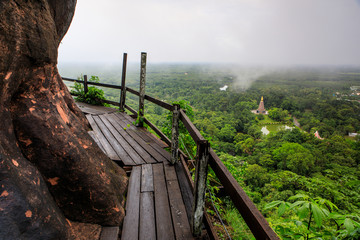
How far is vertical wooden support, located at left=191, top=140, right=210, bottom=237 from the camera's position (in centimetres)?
181

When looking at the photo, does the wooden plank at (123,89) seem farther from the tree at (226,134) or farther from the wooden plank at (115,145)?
the tree at (226,134)

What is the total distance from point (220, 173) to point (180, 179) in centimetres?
Answer: 178

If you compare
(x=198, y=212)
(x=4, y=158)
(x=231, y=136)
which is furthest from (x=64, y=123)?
(x=231, y=136)

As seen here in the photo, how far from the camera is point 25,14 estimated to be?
168cm

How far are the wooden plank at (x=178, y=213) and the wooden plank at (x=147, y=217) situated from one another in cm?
26

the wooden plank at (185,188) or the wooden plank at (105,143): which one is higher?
the wooden plank at (105,143)

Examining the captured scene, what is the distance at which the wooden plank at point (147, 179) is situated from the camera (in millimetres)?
2969

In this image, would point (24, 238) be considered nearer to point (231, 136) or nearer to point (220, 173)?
point (220, 173)

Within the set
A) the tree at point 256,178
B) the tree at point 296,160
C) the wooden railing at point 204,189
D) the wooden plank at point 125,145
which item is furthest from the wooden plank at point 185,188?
the tree at point 296,160

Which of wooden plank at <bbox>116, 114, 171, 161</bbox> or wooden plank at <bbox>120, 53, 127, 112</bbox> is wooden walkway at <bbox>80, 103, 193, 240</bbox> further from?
wooden plank at <bbox>120, 53, 127, 112</bbox>

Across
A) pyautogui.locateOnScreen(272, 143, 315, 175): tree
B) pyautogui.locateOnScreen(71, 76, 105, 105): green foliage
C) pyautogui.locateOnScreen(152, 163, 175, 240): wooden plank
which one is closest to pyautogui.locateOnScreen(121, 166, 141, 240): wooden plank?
pyautogui.locateOnScreen(152, 163, 175, 240): wooden plank

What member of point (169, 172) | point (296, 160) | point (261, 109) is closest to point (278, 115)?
point (261, 109)

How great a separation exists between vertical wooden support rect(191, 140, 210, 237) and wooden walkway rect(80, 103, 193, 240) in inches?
7.1

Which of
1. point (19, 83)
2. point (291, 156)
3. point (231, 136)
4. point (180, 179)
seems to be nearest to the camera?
point (19, 83)
